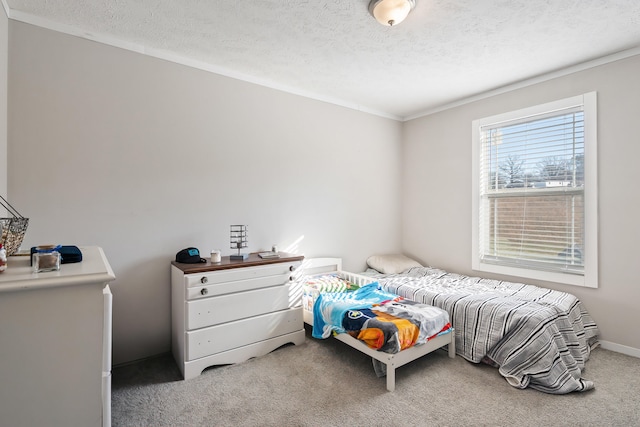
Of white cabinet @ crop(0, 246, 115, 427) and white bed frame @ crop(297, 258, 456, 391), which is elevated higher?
white cabinet @ crop(0, 246, 115, 427)

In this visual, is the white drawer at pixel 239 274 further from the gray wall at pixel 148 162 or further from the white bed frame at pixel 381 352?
the gray wall at pixel 148 162

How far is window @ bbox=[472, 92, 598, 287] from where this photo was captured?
2820mm

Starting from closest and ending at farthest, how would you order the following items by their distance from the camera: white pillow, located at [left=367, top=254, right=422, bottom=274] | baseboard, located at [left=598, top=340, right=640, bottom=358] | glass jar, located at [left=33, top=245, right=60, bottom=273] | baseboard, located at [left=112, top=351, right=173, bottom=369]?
glass jar, located at [left=33, top=245, right=60, bottom=273] → baseboard, located at [left=112, top=351, right=173, bottom=369] → baseboard, located at [left=598, top=340, right=640, bottom=358] → white pillow, located at [left=367, top=254, right=422, bottom=274]

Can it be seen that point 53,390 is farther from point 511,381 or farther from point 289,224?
point 511,381

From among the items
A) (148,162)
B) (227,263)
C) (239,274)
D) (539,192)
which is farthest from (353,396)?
(539,192)

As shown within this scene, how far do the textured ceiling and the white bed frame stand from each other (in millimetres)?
1929

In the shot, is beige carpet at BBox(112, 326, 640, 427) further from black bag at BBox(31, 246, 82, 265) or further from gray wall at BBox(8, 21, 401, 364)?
black bag at BBox(31, 246, 82, 265)

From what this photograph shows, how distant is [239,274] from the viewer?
8.19 feet

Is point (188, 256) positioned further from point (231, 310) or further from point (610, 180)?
point (610, 180)

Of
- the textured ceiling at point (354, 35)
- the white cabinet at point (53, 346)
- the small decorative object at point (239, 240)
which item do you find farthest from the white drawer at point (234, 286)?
the textured ceiling at point (354, 35)

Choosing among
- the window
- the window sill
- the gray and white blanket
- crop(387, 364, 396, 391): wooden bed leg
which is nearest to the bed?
the gray and white blanket

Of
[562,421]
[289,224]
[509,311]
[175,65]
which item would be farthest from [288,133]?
[562,421]

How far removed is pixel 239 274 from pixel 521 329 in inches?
85.8

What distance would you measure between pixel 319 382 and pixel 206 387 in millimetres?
784
